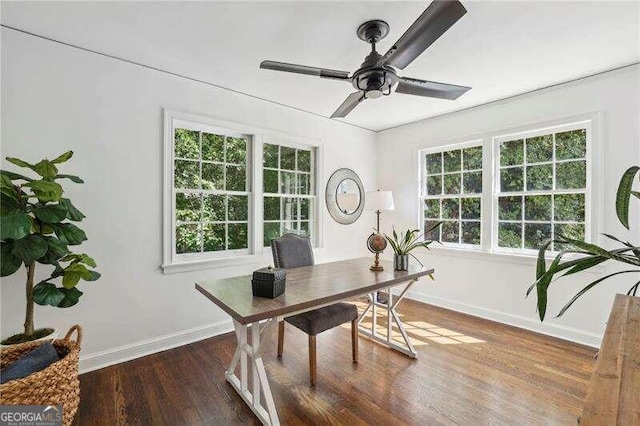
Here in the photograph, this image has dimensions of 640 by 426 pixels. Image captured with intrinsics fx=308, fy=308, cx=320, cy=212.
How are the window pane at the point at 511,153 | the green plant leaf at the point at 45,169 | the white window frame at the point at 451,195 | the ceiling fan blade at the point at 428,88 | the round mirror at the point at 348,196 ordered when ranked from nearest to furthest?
1. the green plant leaf at the point at 45,169
2. the ceiling fan blade at the point at 428,88
3. the window pane at the point at 511,153
4. the white window frame at the point at 451,195
5. the round mirror at the point at 348,196

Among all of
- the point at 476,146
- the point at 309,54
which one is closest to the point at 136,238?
the point at 309,54

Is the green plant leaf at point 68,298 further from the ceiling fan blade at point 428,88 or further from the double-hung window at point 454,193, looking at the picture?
the double-hung window at point 454,193

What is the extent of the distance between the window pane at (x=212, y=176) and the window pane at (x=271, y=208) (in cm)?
57

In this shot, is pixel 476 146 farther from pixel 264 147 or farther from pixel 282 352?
pixel 282 352

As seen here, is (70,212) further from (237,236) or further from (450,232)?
(450,232)

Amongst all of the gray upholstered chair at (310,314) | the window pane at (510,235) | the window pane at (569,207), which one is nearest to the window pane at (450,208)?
the window pane at (510,235)

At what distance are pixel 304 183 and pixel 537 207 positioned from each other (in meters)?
2.68

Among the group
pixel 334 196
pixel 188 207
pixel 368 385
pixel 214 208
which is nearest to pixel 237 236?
pixel 214 208

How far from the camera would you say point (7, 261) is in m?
1.73

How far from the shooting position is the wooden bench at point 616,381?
0.67m

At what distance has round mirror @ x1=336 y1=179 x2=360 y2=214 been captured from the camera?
4332mm

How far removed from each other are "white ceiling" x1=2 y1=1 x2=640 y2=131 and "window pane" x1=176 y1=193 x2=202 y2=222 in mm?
1147

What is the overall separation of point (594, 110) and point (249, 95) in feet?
11.2

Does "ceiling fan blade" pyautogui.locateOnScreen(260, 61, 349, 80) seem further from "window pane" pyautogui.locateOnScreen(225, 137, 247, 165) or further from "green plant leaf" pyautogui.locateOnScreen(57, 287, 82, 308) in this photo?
"green plant leaf" pyautogui.locateOnScreen(57, 287, 82, 308)
